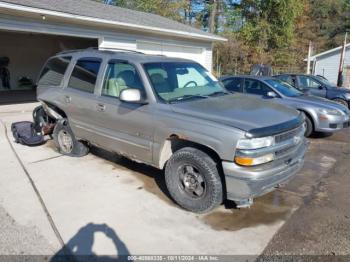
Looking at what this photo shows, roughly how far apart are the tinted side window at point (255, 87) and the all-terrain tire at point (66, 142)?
193 inches

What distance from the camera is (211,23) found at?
30.3 meters

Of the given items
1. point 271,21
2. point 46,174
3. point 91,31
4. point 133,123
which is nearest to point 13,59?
point 91,31

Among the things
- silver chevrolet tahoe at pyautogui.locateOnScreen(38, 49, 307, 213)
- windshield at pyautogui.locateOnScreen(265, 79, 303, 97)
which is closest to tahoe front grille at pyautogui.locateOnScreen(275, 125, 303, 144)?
silver chevrolet tahoe at pyautogui.locateOnScreen(38, 49, 307, 213)

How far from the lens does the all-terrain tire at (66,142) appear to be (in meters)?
5.97

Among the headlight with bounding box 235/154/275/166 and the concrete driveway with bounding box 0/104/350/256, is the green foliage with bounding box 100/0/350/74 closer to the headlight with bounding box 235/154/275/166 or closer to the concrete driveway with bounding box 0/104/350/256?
the concrete driveway with bounding box 0/104/350/256

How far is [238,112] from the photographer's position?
3861 mm

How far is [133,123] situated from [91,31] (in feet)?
24.3

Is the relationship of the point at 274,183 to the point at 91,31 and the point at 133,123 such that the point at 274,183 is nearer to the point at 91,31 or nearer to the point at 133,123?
the point at 133,123

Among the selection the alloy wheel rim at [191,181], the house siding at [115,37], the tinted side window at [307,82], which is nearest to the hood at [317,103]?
the tinted side window at [307,82]

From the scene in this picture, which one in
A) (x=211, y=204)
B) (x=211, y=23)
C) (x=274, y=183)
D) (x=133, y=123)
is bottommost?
(x=211, y=204)

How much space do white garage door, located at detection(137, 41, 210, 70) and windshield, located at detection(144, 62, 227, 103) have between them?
26.0ft

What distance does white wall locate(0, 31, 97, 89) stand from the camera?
707 inches

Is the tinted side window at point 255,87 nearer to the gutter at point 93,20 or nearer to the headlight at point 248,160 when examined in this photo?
the gutter at point 93,20

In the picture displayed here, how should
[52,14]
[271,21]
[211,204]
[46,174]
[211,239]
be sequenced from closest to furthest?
[211,239] → [211,204] → [46,174] → [52,14] → [271,21]
